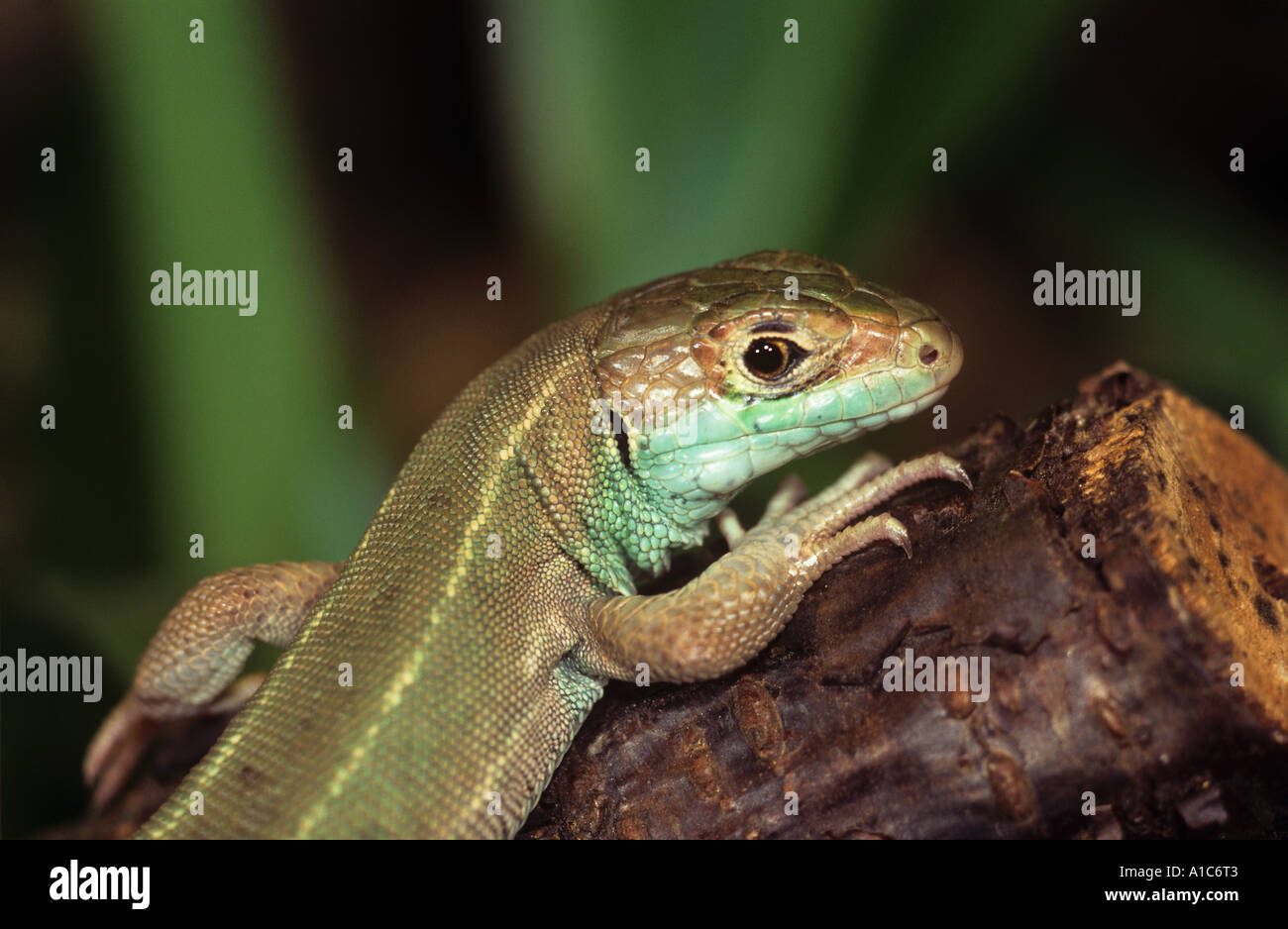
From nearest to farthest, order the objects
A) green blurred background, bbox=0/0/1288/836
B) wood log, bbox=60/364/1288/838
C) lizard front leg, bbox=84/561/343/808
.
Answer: wood log, bbox=60/364/1288/838, lizard front leg, bbox=84/561/343/808, green blurred background, bbox=0/0/1288/836

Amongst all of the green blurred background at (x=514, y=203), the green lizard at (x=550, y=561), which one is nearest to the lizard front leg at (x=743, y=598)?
the green lizard at (x=550, y=561)

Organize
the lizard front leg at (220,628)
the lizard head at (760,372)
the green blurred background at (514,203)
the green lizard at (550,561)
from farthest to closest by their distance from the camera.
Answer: the green blurred background at (514,203) < the lizard front leg at (220,628) < the lizard head at (760,372) < the green lizard at (550,561)

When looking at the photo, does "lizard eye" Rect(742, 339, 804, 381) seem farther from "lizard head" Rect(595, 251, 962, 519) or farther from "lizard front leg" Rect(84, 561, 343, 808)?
"lizard front leg" Rect(84, 561, 343, 808)

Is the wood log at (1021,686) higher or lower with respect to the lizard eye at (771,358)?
lower

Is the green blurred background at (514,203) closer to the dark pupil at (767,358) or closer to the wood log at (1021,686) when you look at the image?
the dark pupil at (767,358)

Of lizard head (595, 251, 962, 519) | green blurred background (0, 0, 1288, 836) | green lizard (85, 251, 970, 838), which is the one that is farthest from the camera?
green blurred background (0, 0, 1288, 836)

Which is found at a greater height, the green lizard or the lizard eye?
the lizard eye

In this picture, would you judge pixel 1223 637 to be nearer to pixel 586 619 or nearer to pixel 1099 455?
pixel 1099 455

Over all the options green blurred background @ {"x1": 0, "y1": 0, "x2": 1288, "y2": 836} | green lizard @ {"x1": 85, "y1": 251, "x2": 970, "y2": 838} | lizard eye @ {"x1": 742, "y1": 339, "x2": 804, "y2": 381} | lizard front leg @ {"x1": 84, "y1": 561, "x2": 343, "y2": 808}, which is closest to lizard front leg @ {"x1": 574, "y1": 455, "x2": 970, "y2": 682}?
green lizard @ {"x1": 85, "y1": 251, "x2": 970, "y2": 838}
